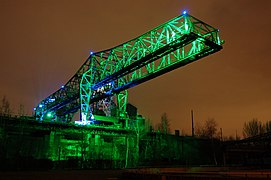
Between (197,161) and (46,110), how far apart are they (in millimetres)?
52003

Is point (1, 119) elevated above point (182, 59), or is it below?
below

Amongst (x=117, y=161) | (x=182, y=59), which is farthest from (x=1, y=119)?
(x=182, y=59)

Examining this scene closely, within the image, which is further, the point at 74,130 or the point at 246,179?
the point at 74,130

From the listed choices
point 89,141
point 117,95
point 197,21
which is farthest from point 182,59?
point 89,141

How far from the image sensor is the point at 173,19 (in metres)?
39.7

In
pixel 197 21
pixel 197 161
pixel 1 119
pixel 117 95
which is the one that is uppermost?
pixel 197 21

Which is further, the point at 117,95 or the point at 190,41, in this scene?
the point at 117,95

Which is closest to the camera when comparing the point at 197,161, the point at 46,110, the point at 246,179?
the point at 246,179

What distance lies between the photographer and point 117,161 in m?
48.9

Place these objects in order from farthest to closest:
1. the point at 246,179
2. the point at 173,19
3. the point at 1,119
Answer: the point at 1,119, the point at 173,19, the point at 246,179

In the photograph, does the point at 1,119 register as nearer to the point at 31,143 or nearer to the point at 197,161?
the point at 31,143

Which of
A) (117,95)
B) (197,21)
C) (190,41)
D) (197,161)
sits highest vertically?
(197,21)

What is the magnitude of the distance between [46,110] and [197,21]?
65.6 metres

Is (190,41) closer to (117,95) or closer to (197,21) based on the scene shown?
(197,21)
